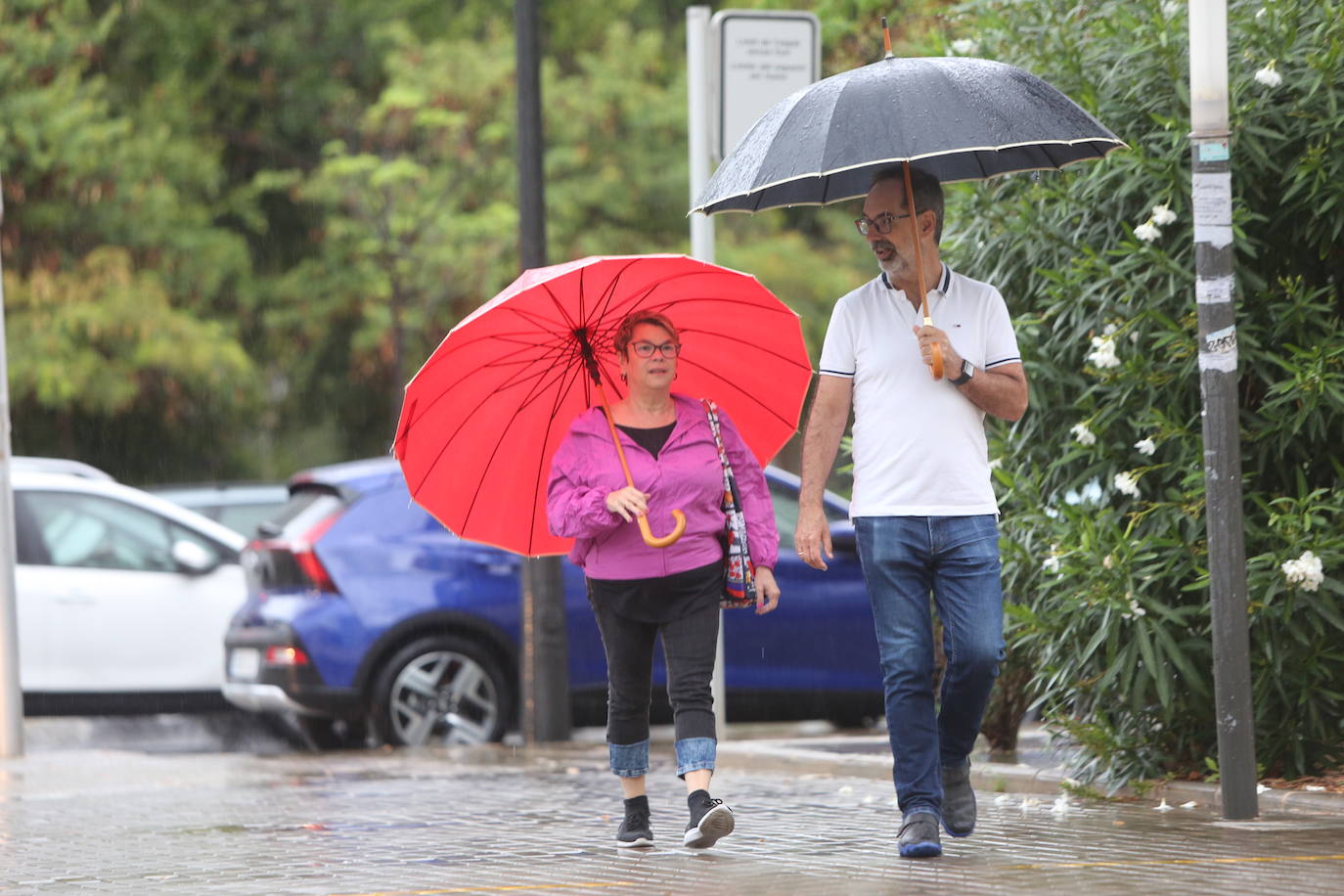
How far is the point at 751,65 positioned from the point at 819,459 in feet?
16.1

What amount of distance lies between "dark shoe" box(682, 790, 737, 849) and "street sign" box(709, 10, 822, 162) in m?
4.91

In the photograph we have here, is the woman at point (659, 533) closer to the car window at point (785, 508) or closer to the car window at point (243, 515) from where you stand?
the car window at point (785, 508)

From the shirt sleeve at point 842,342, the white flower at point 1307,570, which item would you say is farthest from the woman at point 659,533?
the white flower at point 1307,570

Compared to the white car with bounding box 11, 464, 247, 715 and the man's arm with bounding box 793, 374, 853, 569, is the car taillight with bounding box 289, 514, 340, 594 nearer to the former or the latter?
the white car with bounding box 11, 464, 247, 715

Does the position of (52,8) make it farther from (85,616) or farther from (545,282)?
(545,282)

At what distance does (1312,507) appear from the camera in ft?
24.4

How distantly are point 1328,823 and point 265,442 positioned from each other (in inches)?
913

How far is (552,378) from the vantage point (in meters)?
7.21

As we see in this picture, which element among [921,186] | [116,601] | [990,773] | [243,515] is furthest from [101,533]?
[921,186]

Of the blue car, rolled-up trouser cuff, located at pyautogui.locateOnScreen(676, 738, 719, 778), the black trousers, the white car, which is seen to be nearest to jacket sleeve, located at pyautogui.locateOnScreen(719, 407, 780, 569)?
the black trousers

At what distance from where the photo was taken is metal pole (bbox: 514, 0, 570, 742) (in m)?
11.7

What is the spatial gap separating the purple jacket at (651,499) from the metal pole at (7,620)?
5937 millimetres

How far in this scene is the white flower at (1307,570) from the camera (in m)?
7.27

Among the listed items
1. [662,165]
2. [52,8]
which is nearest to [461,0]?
[662,165]
